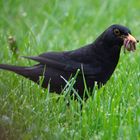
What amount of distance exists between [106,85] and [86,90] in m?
0.52

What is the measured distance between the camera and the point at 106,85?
21.9 feet

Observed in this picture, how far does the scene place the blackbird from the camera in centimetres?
647

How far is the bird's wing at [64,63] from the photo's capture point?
21.3ft

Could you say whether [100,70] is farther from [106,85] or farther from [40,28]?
[40,28]

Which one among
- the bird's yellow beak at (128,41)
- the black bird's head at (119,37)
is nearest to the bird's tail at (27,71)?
the black bird's head at (119,37)

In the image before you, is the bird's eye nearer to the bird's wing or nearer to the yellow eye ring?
the yellow eye ring

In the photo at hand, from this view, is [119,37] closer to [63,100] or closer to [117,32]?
[117,32]

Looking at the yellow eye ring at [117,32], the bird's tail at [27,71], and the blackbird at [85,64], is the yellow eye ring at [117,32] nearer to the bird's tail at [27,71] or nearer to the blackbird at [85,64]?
the blackbird at [85,64]

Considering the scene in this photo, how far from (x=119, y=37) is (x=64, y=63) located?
1.85ft

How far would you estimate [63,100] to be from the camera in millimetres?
6062

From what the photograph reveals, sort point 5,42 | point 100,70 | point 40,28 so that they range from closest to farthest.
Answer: point 100,70 → point 5,42 → point 40,28

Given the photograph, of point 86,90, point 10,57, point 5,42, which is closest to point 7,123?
point 86,90

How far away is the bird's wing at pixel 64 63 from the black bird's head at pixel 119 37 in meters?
0.27

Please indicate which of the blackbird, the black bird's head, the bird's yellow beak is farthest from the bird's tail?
the bird's yellow beak
